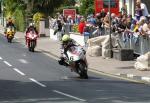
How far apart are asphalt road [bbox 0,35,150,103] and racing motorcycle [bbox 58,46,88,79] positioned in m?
0.30

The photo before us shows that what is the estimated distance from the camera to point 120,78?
70.8 feet

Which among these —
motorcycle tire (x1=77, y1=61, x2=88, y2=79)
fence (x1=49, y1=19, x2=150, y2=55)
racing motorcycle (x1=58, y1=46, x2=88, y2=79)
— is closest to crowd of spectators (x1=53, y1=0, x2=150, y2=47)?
fence (x1=49, y1=19, x2=150, y2=55)

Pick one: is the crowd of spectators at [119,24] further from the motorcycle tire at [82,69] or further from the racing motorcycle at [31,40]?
the motorcycle tire at [82,69]

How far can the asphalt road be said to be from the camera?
1570 cm

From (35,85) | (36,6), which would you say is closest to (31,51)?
(35,85)

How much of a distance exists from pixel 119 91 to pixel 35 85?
3.09 metres

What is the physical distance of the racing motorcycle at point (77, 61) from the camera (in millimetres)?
21406

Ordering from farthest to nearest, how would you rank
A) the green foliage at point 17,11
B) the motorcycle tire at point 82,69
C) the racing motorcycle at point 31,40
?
the green foliage at point 17,11
the racing motorcycle at point 31,40
the motorcycle tire at point 82,69

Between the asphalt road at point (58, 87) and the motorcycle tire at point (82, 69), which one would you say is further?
the motorcycle tire at point (82, 69)

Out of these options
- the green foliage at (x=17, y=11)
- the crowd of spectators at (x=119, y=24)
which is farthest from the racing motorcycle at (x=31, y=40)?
the green foliage at (x=17, y=11)

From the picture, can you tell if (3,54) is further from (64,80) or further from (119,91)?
(119,91)

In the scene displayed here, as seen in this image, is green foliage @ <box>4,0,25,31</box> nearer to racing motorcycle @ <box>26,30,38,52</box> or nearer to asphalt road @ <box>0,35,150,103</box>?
racing motorcycle @ <box>26,30,38,52</box>

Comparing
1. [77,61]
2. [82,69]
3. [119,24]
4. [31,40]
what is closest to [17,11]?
[31,40]

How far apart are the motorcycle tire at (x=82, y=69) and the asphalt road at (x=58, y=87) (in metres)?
0.23
